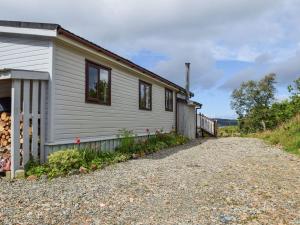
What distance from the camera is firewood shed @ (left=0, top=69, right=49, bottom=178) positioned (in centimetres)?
822

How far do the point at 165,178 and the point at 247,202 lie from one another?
2.25 m

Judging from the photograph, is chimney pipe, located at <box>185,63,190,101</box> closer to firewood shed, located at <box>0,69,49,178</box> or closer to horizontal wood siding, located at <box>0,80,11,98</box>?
horizontal wood siding, located at <box>0,80,11,98</box>

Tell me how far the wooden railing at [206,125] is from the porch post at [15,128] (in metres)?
18.9

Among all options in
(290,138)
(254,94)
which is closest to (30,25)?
(290,138)

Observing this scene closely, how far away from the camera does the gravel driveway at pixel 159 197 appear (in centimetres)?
520

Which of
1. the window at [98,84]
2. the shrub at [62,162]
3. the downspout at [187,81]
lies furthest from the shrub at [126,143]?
the downspout at [187,81]

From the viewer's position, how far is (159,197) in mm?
6246

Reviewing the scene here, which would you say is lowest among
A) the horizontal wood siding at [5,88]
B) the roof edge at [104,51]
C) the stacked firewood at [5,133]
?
the stacked firewood at [5,133]

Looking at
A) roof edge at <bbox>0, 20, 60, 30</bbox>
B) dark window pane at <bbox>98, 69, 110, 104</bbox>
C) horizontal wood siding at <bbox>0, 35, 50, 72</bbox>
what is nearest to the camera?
roof edge at <bbox>0, 20, 60, 30</bbox>

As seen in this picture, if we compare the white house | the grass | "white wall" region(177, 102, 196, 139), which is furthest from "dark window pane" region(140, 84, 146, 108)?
"white wall" region(177, 102, 196, 139)

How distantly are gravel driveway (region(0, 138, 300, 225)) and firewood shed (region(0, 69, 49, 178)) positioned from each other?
863 mm

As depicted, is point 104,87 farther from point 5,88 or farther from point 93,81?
point 5,88

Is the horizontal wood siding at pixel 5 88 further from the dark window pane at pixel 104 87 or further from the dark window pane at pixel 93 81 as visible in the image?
the dark window pane at pixel 104 87

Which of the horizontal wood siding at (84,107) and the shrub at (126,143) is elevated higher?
the horizontal wood siding at (84,107)
